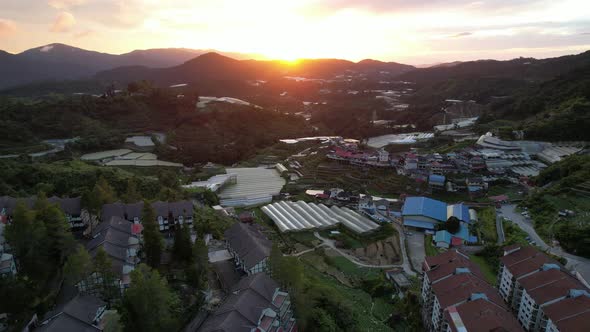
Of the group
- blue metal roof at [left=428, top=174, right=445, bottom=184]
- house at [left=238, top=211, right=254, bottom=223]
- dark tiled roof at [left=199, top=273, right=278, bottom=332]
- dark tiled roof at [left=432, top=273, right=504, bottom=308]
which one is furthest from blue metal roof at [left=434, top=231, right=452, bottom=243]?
dark tiled roof at [left=199, top=273, right=278, bottom=332]

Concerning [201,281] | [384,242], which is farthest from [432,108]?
[201,281]

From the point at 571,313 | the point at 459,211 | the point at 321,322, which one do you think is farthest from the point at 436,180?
the point at 321,322

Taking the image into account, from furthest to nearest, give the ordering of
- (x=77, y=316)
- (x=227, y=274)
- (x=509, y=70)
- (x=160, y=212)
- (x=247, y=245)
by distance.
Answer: (x=509, y=70) → (x=160, y=212) → (x=247, y=245) → (x=227, y=274) → (x=77, y=316)

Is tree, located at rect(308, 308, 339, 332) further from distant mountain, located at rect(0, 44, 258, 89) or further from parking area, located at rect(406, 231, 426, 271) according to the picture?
distant mountain, located at rect(0, 44, 258, 89)

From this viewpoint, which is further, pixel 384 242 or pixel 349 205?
pixel 349 205

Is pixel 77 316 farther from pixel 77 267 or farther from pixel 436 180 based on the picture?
pixel 436 180

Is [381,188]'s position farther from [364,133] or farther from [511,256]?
[364,133]

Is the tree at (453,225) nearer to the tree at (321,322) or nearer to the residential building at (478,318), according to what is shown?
the residential building at (478,318)
